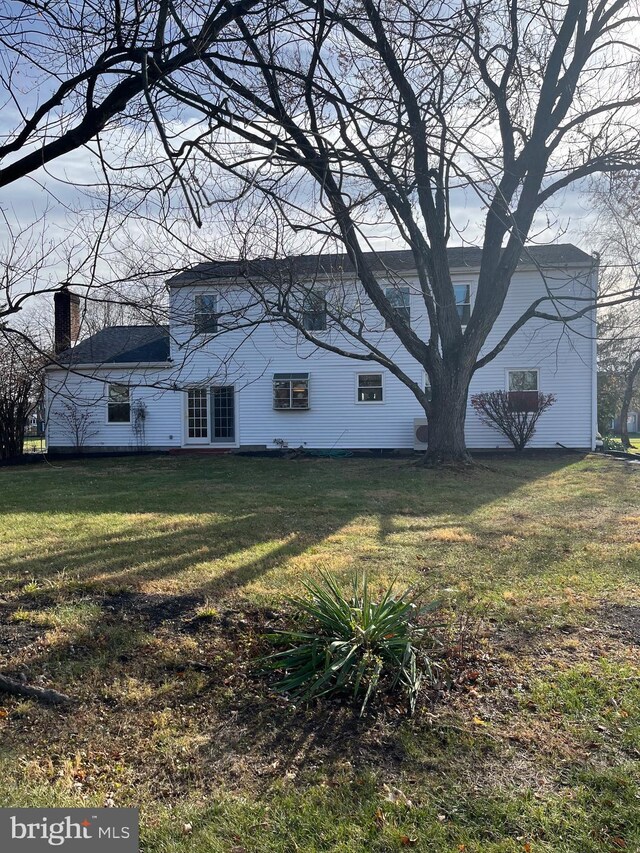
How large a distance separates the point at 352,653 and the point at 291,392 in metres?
17.7

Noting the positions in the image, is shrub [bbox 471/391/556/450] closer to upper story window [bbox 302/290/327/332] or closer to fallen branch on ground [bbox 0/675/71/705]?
upper story window [bbox 302/290/327/332]

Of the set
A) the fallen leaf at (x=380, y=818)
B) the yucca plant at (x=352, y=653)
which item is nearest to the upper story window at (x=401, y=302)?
the yucca plant at (x=352, y=653)

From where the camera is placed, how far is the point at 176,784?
8.25 ft

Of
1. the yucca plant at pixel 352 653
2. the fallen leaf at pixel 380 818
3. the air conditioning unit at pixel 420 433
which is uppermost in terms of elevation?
the air conditioning unit at pixel 420 433

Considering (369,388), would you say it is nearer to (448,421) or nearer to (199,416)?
(199,416)

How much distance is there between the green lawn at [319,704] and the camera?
2271mm

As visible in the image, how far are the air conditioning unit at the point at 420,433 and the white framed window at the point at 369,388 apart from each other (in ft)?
4.86

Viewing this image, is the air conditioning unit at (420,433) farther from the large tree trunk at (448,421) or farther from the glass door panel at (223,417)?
the glass door panel at (223,417)

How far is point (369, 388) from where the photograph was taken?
20.5 m

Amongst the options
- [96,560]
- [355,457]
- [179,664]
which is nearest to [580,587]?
[179,664]

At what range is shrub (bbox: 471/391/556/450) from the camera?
1873 cm

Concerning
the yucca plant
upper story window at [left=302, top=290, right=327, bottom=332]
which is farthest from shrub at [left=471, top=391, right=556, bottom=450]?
the yucca plant

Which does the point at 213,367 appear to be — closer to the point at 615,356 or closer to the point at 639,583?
the point at 639,583

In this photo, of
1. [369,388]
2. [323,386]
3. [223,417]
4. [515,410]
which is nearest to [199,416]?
[223,417]
